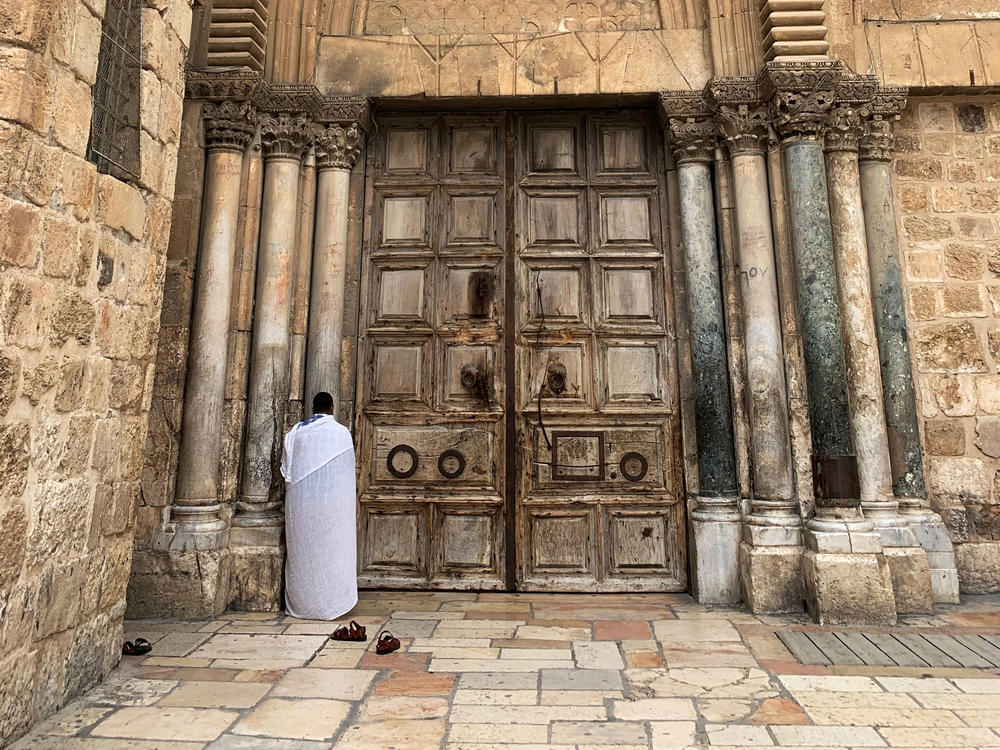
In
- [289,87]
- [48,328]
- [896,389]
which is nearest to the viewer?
[48,328]

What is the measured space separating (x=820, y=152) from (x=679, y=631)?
331cm

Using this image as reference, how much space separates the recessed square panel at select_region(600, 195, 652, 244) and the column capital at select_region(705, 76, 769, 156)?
78cm

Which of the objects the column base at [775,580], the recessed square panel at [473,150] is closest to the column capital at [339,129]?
the recessed square panel at [473,150]

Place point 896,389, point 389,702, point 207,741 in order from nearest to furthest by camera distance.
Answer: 1. point 207,741
2. point 389,702
3. point 896,389

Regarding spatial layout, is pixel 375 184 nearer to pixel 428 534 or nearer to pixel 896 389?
pixel 428 534

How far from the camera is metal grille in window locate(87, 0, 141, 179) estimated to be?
109 inches

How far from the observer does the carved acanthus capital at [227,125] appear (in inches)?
176

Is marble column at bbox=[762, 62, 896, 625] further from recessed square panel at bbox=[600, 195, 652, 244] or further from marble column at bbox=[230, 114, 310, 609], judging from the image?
marble column at bbox=[230, 114, 310, 609]

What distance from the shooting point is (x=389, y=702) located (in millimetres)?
2600

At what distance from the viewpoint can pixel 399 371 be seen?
4770mm

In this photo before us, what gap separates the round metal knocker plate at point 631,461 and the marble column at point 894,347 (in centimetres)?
164

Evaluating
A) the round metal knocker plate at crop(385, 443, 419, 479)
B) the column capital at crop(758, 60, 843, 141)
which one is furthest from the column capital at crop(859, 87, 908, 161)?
the round metal knocker plate at crop(385, 443, 419, 479)

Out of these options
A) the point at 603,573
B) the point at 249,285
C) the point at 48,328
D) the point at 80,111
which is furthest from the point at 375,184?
the point at 603,573

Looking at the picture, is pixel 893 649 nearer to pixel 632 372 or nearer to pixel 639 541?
pixel 639 541
